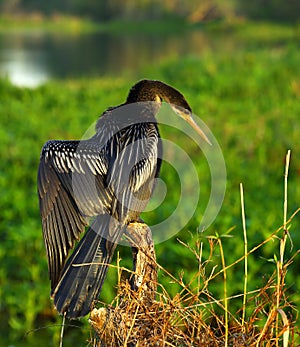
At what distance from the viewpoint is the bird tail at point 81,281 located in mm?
3062

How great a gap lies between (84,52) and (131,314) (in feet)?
88.8

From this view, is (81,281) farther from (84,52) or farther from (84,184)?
(84,52)

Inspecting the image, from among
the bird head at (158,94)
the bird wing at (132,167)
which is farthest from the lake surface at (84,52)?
the bird wing at (132,167)

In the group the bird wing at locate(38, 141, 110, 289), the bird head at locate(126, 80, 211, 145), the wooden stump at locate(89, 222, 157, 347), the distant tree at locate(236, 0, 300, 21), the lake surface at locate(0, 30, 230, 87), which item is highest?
the distant tree at locate(236, 0, 300, 21)

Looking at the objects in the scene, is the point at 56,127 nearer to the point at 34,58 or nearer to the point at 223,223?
the point at 223,223

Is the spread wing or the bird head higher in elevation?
the bird head

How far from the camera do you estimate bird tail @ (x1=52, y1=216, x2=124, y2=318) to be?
306cm

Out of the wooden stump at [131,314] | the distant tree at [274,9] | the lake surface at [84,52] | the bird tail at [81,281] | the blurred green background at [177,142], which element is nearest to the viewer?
the wooden stump at [131,314]

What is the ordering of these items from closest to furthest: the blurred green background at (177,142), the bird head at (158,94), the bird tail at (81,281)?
the bird tail at (81,281) → the bird head at (158,94) → the blurred green background at (177,142)

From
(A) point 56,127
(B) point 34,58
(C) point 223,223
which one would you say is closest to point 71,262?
(C) point 223,223

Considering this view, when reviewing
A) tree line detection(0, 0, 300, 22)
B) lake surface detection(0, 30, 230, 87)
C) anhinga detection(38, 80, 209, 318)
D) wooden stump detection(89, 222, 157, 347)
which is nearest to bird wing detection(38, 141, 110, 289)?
anhinga detection(38, 80, 209, 318)

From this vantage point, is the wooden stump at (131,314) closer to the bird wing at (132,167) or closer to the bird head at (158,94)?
the bird wing at (132,167)

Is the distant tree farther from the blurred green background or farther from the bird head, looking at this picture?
the bird head

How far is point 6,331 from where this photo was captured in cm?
529
